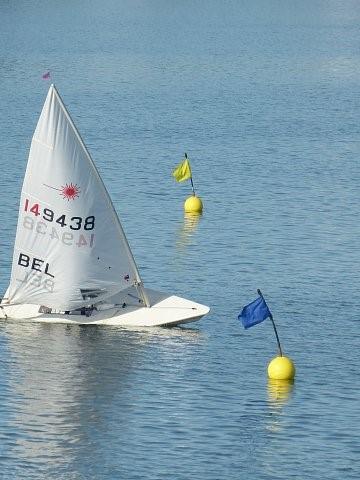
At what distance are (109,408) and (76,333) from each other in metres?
12.4

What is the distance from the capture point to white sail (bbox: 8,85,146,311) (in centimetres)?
10812

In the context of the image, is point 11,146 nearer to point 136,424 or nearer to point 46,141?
point 46,141

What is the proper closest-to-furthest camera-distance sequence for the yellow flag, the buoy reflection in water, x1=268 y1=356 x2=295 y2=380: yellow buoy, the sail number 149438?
the buoy reflection in water, x1=268 y1=356 x2=295 y2=380: yellow buoy, the sail number 149438, the yellow flag

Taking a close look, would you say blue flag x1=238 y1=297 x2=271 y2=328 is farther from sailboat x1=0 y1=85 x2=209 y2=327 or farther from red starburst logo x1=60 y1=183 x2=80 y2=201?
red starburst logo x1=60 y1=183 x2=80 y2=201

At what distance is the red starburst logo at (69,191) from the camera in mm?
108438

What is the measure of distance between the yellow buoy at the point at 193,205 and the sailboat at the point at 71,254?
38.9 metres

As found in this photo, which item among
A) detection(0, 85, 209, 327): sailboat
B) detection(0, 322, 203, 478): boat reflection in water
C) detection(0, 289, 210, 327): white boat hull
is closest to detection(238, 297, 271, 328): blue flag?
detection(0, 322, 203, 478): boat reflection in water

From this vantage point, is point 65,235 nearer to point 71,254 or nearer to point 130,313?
point 71,254

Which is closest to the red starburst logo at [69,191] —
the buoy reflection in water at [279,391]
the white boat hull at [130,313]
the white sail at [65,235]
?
the white sail at [65,235]

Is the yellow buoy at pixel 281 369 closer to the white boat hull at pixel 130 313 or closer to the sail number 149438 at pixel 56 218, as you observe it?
the white boat hull at pixel 130 313

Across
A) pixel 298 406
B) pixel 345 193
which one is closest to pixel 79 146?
pixel 298 406

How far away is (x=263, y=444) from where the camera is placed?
90438 millimetres

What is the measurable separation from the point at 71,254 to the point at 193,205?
40508 millimetres

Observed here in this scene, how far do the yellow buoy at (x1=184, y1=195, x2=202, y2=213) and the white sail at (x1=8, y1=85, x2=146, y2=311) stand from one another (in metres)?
39.1
